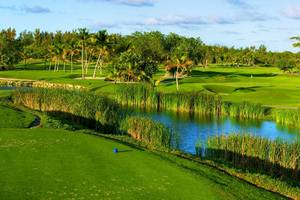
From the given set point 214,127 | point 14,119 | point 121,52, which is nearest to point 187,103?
point 214,127

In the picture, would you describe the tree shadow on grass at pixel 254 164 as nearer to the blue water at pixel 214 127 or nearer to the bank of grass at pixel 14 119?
the blue water at pixel 214 127

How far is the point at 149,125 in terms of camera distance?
1187 inches

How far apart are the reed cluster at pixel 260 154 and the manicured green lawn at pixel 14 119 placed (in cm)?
1118

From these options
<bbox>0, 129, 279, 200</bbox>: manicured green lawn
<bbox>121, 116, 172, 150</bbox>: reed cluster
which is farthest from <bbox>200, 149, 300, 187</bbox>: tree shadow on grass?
<bbox>0, 129, 279, 200</bbox>: manicured green lawn

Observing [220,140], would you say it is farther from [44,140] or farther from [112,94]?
[112,94]

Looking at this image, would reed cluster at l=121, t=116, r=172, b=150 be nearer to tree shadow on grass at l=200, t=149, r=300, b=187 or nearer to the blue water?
tree shadow on grass at l=200, t=149, r=300, b=187

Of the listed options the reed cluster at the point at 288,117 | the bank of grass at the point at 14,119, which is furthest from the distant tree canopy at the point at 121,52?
the bank of grass at the point at 14,119

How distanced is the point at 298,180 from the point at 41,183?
15.6 meters

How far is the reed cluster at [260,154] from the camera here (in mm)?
24891

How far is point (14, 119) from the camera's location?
28.9 metres

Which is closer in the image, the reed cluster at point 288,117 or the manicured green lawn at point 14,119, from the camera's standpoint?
the manicured green lawn at point 14,119

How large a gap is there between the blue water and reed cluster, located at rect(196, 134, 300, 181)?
994cm

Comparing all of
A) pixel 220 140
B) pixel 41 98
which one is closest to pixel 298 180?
pixel 220 140

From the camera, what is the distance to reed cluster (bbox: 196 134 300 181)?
24.9 meters
